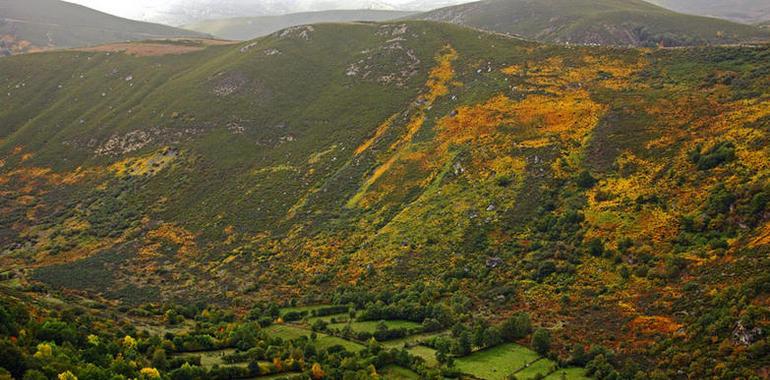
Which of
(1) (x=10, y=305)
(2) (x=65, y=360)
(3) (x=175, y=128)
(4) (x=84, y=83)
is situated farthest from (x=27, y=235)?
(4) (x=84, y=83)

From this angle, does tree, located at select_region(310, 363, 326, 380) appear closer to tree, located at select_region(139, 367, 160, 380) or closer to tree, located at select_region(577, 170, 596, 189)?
tree, located at select_region(139, 367, 160, 380)

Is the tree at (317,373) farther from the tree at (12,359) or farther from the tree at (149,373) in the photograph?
the tree at (12,359)

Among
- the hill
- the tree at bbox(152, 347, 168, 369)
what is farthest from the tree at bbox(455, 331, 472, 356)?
the tree at bbox(152, 347, 168, 369)

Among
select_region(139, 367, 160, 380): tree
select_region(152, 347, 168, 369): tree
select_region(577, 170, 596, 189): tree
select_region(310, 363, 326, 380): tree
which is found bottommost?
select_region(310, 363, 326, 380): tree

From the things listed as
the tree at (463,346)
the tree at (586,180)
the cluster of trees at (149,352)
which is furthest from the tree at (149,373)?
the tree at (586,180)

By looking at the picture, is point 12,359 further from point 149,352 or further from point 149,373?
point 149,352

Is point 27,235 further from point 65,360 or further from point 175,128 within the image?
point 65,360
